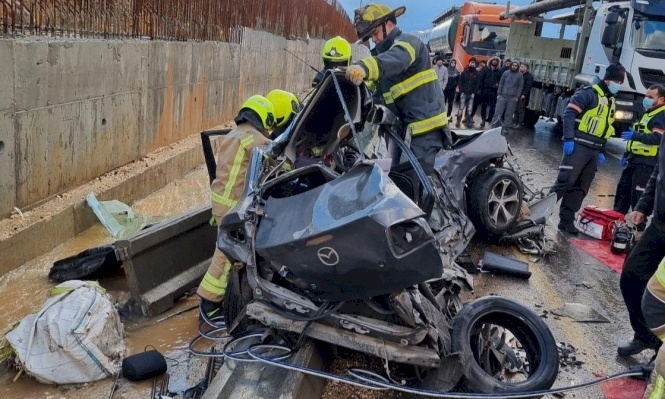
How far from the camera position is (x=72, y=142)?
239 inches

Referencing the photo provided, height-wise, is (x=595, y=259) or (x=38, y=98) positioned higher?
(x=38, y=98)

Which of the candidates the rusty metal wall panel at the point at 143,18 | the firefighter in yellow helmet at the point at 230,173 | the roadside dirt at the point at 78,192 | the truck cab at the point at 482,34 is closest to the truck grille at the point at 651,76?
the rusty metal wall panel at the point at 143,18

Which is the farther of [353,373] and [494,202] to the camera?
[494,202]

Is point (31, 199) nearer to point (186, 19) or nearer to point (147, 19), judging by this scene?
point (147, 19)

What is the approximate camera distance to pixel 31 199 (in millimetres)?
5496

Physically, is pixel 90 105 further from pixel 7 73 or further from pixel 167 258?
pixel 167 258

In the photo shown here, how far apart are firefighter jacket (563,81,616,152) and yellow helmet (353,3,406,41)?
9.70 ft

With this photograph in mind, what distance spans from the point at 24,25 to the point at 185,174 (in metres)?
3.78

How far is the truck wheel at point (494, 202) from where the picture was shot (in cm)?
629

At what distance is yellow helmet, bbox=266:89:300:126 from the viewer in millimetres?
4629

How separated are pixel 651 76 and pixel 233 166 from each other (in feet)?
34.2

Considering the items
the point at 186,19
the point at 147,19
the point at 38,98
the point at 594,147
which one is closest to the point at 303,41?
the point at 186,19

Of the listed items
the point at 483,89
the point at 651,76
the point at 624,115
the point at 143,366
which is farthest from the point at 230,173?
the point at 483,89

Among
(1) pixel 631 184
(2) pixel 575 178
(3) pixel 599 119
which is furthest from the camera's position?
(1) pixel 631 184
